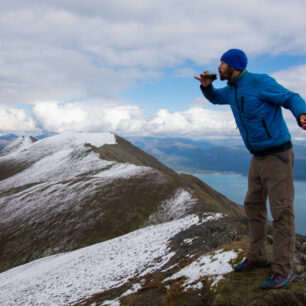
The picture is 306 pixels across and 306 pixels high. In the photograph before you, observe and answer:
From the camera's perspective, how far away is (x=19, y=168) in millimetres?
112312

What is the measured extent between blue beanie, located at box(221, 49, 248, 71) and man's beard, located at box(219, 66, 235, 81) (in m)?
0.09

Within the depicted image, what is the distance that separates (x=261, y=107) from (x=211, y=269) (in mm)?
5958

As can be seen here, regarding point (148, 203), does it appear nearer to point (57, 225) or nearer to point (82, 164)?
point (57, 225)

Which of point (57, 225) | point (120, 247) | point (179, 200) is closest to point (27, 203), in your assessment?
point (57, 225)

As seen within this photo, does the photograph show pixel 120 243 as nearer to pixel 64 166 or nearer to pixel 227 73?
pixel 227 73

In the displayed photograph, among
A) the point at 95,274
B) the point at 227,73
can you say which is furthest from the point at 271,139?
the point at 95,274

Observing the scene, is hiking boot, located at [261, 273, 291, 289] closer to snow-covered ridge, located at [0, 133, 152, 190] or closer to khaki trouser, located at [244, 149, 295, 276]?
khaki trouser, located at [244, 149, 295, 276]

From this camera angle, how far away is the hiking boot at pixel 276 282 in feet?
20.1

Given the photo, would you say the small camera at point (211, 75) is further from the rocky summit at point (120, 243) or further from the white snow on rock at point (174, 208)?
the white snow on rock at point (174, 208)

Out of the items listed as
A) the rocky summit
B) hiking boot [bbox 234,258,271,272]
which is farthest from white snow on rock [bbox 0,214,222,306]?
hiking boot [bbox 234,258,271,272]

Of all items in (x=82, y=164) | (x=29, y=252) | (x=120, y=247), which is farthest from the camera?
(x=82, y=164)

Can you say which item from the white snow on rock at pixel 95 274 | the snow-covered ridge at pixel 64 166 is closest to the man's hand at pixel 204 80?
the white snow on rock at pixel 95 274

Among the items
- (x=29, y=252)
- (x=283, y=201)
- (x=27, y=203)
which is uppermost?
(x=283, y=201)

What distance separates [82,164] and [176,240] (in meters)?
71.0
